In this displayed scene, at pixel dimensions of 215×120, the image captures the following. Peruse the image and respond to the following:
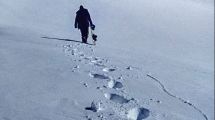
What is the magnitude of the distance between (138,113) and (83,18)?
7.25m

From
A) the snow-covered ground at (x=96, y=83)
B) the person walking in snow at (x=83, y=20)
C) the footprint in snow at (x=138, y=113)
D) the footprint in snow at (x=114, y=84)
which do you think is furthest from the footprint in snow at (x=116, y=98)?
the person walking in snow at (x=83, y=20)

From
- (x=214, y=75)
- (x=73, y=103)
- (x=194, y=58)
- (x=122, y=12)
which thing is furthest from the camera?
(x=122, y=12)

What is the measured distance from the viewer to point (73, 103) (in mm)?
7039

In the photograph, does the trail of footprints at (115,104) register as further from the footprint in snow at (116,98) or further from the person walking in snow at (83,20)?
the person walking in snow at (83,20)

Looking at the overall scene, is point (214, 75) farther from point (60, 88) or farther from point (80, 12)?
point (60, 88)

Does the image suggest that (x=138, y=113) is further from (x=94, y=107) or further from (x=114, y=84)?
(x=114, y=84)

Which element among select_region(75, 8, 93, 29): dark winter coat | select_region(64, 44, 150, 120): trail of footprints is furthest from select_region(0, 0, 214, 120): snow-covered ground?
select_region(75, 8, 93, 29): dark winter coat

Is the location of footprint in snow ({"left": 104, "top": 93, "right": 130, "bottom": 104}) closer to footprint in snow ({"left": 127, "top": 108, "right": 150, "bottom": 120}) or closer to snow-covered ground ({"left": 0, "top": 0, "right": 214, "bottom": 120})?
snow-covered ground ({"left": 0, "top": 0, "right": 214, "bottom": 120})

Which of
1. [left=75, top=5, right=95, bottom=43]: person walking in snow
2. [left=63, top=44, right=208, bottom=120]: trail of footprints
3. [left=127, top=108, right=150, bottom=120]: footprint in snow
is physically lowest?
[left=127, top=108, right=150, bottom=120]: footprint in snow

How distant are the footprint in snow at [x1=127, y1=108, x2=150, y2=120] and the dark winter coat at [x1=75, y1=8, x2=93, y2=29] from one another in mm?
7061

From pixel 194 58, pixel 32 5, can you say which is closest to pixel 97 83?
pixel 194 58

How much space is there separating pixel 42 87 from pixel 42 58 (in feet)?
7.19

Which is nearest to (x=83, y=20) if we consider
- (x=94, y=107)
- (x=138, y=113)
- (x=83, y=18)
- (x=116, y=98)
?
(x=83, y=18)

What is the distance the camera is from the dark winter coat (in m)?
14.0
